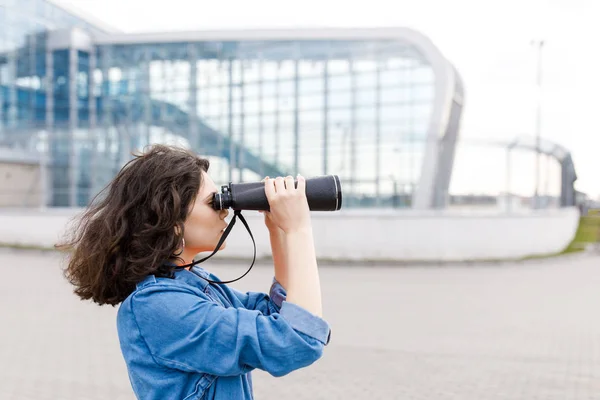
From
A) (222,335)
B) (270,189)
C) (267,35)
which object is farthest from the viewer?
(267,35)

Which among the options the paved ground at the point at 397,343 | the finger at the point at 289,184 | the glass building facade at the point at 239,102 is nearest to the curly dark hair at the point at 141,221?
the finger at the point at 289,184

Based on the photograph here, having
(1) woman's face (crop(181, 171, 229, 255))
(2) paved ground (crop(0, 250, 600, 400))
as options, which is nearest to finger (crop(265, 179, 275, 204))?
(1) woman's face (crop(181, 171, 229, 255))

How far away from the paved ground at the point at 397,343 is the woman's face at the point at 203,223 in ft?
12.3

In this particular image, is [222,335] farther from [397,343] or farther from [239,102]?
[239,102]

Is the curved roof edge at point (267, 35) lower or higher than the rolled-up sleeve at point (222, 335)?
higher

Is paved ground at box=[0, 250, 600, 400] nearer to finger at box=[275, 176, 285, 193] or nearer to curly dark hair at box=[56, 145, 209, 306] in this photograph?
curly dark hair at box=[56, 145, 209, 306]

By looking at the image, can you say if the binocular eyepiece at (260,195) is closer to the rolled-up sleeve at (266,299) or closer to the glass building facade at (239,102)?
the rolled-up sleeve at (266,299)

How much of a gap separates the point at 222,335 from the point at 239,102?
25588mm

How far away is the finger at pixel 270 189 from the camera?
1449 millimetres

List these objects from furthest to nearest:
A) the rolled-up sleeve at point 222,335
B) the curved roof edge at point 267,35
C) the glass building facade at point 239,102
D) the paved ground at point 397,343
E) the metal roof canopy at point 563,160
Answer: the metal roof canopy at point 563,160 < the glass building facade at point 239,102 < the curved roof edge at point 267,35 < the paved ground at point 397,343 < the rolled-up sleeve at point 222,335

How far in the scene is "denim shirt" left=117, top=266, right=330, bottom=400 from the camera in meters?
1.35

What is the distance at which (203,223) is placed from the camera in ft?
5.03

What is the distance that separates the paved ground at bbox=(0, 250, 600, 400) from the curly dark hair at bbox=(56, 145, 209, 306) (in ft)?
12.4

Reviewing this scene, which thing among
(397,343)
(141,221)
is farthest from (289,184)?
(397,343)
